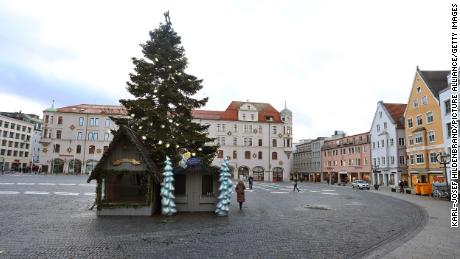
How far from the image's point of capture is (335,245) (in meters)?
10.4

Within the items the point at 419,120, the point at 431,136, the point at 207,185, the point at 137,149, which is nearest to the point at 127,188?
the point at 137,149

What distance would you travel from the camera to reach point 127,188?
1756 centimetres

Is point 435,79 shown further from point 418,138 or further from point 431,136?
point 418,138

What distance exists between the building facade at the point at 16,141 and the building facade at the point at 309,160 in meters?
79.3

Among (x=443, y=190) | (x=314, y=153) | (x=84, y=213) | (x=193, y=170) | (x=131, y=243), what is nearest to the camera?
(x=131, y=243)

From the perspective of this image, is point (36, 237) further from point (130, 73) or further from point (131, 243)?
point (130, 73)

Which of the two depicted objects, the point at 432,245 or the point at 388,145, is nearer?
the point at 432,245

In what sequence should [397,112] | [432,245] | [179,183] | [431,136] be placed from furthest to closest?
[397,112]
[431,136]
[179,183]
[432,245]

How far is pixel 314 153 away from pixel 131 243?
86325 millimetres

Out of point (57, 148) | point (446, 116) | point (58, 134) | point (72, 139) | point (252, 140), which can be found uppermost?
point (58, 134)

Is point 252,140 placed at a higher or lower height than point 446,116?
higher

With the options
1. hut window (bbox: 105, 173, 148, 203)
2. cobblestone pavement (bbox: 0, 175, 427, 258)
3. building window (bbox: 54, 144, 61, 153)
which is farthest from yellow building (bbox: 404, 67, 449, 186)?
building window (bbox: 54, 144, 61, 153)

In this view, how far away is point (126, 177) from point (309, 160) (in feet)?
274

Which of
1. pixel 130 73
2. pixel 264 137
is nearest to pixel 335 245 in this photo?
pixel 130 73
